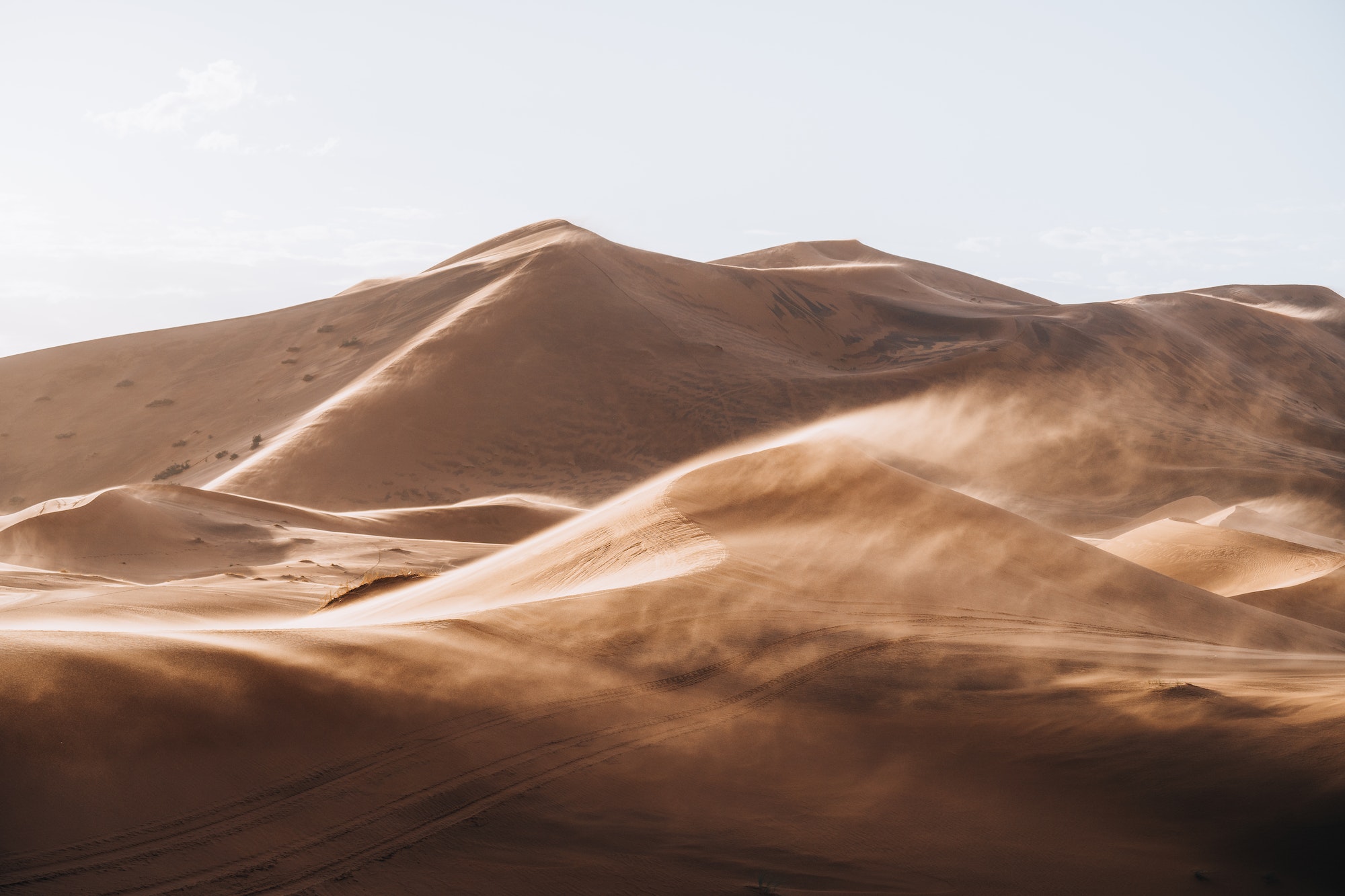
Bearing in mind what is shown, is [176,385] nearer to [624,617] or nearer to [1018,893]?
[624,617]

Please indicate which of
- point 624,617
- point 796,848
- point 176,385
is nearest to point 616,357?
point 176,385

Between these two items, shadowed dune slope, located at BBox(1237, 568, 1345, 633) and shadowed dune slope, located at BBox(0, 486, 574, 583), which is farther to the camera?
shadowed dune slope, located at BBox(0, 486, 574, 583)

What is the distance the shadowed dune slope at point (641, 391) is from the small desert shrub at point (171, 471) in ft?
0.50

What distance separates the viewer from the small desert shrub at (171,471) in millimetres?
30969

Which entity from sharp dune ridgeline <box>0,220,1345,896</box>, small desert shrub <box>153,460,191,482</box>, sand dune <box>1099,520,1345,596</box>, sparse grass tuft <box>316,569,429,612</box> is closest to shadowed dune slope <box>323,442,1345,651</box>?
sharp dune ridgeline <box>0,220,1345,896</box>

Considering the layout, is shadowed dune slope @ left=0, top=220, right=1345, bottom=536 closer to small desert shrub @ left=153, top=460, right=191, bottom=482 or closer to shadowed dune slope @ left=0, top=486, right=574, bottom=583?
small desert shrub @ left=153, top=460, right=191, bottom=482

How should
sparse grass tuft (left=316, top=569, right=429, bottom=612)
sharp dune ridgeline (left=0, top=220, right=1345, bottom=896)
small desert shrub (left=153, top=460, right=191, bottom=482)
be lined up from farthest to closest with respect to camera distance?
small desert shrub (left=153, top=460, right=191, bottom=482) → sparse grass tuft (left=316, top=569, right=429, bottom=612) → sharp dune ridgeline (left=0, top=220, right=1345, bottom=896)

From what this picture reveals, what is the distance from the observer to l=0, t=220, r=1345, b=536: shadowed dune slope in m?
29.1

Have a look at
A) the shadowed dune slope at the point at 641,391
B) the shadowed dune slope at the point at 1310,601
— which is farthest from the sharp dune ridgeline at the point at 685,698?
the shadowed dune slope at the point at 641,391

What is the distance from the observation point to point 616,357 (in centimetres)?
3606

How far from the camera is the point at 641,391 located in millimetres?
34438

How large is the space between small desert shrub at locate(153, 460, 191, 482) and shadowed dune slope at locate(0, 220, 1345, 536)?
153 mm

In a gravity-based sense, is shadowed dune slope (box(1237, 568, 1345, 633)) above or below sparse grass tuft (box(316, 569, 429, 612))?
below

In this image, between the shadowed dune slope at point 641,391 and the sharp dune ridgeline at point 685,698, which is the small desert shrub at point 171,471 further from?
the sharp dune ridgeline at point 685,698
